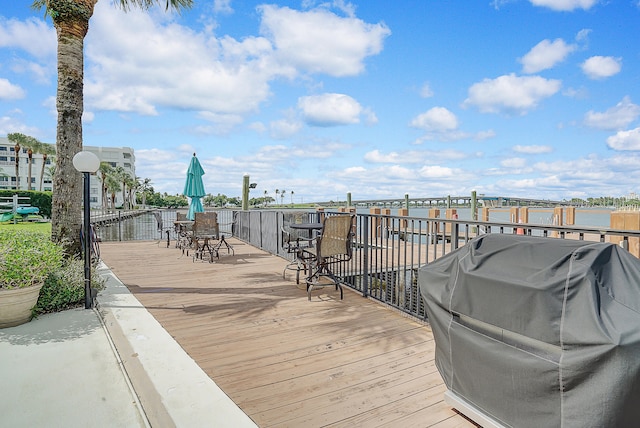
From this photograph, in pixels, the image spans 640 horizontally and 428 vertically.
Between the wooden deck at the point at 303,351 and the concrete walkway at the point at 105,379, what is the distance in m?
0.17

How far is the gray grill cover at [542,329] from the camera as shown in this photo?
117 centimetres

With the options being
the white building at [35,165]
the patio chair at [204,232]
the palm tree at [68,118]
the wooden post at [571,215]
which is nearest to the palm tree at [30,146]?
the white building at [35,165]

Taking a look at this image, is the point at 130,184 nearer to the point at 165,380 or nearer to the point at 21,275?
the point at 21,275

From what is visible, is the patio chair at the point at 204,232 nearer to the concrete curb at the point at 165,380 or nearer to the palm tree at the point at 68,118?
the palm tree at the point at 68,118

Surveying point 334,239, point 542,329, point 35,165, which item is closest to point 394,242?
point 334,239

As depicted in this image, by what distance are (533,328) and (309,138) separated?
70.8 feet

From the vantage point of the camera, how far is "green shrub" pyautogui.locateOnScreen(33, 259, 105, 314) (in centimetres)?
395

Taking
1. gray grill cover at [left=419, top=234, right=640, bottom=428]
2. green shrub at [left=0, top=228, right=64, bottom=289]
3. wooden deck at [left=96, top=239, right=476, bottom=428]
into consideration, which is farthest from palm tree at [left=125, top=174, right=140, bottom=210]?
gray grill cover at [left=419, top=234, right=640, bottom=428]

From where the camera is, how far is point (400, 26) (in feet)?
27.3

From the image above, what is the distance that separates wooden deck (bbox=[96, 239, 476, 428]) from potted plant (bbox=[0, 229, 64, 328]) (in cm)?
111

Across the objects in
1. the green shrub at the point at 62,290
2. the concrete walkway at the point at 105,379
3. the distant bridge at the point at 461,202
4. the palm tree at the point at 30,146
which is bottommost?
the concrete walkway at the point at 105,379

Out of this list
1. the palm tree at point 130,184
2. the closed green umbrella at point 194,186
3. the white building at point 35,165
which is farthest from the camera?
the palm tree at point 130,184

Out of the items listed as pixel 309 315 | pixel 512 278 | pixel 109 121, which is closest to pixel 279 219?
pixel 309 315

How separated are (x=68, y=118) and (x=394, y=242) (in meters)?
7.49
